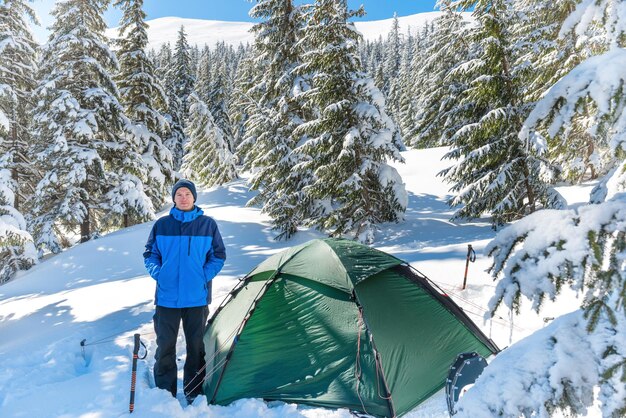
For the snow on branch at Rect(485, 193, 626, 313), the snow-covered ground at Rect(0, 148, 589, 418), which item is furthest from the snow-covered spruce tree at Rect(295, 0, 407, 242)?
the snow on branch at Rect(485, 193, 626, 313)

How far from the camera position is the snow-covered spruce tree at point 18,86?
14.2 meters

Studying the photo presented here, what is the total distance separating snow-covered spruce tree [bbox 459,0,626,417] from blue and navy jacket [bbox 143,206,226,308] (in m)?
3.75

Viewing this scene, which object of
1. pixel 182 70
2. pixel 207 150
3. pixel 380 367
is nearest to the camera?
pixel 380 367

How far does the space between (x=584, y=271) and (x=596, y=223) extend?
20 centimetres

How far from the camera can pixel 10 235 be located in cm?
706

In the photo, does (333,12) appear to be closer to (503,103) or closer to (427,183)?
(503,103)

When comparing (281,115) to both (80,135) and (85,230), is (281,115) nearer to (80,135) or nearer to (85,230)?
(80,135)

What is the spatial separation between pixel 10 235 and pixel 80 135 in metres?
8.37

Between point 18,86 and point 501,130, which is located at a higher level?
point 18,86

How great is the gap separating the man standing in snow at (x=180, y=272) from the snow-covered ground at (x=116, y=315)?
557mm

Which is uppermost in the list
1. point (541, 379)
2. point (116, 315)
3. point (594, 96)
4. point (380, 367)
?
point (594, 96)

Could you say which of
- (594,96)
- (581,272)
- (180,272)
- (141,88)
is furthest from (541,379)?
(141,88)

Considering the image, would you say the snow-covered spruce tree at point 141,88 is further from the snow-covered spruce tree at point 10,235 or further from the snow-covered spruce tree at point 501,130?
the snow-covered spruce tree at point 501,130

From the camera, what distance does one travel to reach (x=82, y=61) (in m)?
14.4
